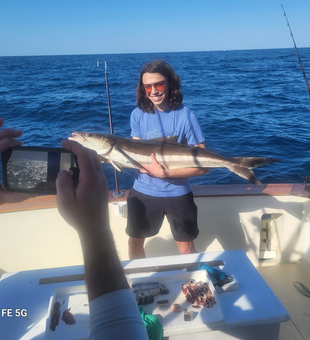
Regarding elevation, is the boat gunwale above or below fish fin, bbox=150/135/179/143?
below

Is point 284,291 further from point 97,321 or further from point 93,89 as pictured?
point 93,89

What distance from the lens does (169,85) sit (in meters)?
2.62

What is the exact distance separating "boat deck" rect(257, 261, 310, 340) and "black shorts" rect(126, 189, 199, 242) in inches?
45.5

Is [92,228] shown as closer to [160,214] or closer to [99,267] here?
[99,267]

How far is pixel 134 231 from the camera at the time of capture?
2656 mm

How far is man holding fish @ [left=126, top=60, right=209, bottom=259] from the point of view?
253cm

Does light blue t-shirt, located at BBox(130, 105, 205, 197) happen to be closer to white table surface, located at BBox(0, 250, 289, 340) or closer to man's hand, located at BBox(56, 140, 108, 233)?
white table surface, located at BBox(0, 250, 289, 340)

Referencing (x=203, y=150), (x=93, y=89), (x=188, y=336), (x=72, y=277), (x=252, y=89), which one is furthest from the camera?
(x=93, y=89)

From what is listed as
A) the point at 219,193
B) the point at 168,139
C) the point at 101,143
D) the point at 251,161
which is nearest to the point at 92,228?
the point at 168,139

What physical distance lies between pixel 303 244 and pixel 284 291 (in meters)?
0.60

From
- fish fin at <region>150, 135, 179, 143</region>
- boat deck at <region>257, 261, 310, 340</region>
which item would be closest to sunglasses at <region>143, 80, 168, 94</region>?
fish fin at <region>150, 135, 179, 143</region>

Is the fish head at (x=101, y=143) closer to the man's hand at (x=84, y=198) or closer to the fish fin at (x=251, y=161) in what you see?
the fish fin at (x=251, y=161)

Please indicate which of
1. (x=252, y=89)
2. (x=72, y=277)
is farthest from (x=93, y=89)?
(x=72, y=277)

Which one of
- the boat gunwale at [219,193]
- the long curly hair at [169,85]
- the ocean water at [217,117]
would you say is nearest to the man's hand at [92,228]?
the long curly hair at [169,85]
